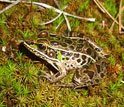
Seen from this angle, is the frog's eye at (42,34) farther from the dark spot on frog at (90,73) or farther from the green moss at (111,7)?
the green moss at (111,7)

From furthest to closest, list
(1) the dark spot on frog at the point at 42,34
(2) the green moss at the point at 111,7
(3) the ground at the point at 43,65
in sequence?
(2) the green moss at the point at 111,7 < (1) the dark spot on frog at the point at 42,34 < (3) the ground at the point at 43,65

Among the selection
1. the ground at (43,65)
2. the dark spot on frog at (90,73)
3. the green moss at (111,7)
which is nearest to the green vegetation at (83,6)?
the ground at (43,65)

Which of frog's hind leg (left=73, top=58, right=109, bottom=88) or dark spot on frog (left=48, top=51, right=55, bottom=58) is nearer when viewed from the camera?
frog's hind leg (left=73, top=58, right=109, bottom=88)

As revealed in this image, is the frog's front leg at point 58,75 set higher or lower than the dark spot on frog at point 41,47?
lower

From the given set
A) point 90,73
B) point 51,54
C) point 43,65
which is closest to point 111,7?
point 90,73

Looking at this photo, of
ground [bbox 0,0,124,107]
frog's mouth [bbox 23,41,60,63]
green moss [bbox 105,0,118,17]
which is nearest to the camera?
ground [bbox 0,0,124,107]

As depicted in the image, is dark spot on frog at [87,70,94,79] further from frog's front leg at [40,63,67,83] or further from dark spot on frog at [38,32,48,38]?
dark spot on frog at [38,32,48,38]

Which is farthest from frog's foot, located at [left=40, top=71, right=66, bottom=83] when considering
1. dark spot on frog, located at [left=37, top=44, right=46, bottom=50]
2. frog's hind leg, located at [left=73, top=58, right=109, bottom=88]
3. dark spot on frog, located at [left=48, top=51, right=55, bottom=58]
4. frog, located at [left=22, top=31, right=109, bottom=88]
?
dark spot on frog, located at [left=37, top=44, right=46, bottom=50]
